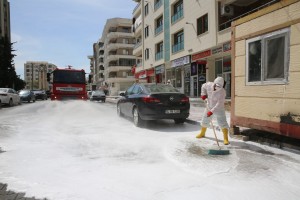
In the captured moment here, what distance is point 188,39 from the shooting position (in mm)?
25250

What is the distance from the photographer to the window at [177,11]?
1066 inches

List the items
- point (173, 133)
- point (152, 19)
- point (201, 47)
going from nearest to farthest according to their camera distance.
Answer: point (173, 133) → point (201, 47) → point (152, 19)

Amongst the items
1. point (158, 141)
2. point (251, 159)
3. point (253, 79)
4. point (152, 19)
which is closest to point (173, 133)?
point (158, 141)

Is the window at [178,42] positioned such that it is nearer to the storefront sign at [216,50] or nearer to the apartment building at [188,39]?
the apartment building at [188,39]

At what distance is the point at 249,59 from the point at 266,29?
0.84 meters

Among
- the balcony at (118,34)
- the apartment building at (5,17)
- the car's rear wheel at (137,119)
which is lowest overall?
the car's rear wheel at (137,119)

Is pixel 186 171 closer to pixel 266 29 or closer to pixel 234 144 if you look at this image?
pixel 234 144

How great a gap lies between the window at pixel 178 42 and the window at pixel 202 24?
3.19 meters

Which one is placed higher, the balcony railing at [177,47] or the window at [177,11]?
the window at [177,11]

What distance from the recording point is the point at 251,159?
5176 millimetres

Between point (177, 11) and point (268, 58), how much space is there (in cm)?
2331

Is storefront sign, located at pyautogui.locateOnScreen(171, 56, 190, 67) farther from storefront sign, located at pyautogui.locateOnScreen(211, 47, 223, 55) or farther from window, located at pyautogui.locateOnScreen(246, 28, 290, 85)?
window, located at pyautogui.locateOnScreen(246, 28, 290, 85)

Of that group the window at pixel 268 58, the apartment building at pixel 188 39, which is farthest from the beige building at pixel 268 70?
the apartment building at pixel 188 39

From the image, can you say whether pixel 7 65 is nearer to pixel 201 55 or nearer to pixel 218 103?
pixel 201 55
